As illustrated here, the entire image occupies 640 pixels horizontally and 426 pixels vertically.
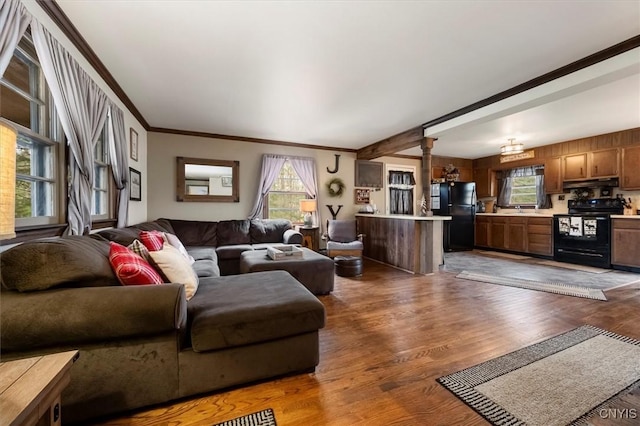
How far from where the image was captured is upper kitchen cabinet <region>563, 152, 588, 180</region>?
5.03 m

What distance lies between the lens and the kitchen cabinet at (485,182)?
22.1 ft

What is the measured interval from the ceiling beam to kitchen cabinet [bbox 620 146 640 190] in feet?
11.7

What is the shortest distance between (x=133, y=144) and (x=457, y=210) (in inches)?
257

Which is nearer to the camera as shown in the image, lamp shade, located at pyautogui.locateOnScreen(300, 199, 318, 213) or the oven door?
the oven door

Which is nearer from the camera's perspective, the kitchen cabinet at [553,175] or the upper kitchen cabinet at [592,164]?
the upper kitchen cabinet at [592,164]

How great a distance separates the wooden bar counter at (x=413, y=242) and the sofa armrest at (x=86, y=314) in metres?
3.59

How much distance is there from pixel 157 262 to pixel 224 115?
9.00 ft

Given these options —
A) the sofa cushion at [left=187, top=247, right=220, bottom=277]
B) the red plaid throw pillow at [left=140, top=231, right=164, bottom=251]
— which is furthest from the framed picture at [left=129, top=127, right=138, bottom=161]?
the red plaid throw pillow at [left=140, top=231, right=164, bottom=251]

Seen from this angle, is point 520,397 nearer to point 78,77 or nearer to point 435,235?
point 435,235

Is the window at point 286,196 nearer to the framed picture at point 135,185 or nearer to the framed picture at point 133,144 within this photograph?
the framed picture at point 135,185

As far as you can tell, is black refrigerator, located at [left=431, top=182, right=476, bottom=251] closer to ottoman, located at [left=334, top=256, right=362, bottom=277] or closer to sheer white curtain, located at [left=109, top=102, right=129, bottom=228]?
ottoman, located at [left=334, top=256, right=362, bottom=277]

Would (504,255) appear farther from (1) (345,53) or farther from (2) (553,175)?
(1) (345,53)

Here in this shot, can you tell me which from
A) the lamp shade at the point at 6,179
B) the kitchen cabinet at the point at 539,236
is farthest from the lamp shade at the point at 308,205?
the kitchen cabinet at the point at 539,236

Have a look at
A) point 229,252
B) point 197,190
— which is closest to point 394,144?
point 229,252
